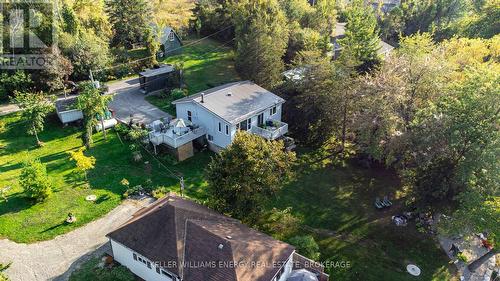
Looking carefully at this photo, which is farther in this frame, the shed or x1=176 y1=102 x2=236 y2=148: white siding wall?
the shed

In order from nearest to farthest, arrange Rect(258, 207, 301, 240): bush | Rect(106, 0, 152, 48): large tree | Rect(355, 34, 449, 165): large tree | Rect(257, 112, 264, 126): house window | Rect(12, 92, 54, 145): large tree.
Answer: Rect(258, 207, 301, 240): bush
Rect(355, 34, 449, 165): large tree
Rect(12, 92, 54, 145): large tree
Rect(257, 112, 264, 126): house window
Rect(106, 0, 152, 48): large tree

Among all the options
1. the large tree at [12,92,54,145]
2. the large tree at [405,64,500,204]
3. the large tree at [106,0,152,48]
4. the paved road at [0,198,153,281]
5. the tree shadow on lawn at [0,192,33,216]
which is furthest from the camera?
the large tree at [106,0,152,48]

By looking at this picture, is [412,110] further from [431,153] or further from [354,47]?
[354,47]

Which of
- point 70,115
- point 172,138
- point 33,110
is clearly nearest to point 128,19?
point 70,115

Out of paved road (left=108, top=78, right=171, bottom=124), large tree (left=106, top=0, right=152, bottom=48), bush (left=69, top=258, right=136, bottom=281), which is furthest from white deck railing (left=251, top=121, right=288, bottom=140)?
large tree (left=106, top=0, right=152, bottom=48)

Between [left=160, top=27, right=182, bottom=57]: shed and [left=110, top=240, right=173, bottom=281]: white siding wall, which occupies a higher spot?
[left=160, top=27, right=182, bottom=57]: shed

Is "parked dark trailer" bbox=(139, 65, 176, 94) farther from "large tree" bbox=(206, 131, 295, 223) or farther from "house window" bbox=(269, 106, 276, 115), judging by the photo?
"large tree" bbox=(206, 131, 295, 223)

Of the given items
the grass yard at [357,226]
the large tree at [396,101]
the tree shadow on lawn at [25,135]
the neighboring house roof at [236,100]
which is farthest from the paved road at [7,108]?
the large tree at [396,101]

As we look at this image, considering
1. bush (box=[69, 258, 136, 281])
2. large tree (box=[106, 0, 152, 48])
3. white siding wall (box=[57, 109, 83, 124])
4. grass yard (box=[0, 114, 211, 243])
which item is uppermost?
large tree (box=[106, 0, 152, 48])
